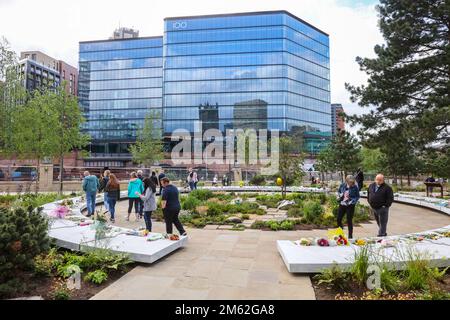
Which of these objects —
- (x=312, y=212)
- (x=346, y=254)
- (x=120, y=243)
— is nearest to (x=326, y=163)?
(x=312, y=212)

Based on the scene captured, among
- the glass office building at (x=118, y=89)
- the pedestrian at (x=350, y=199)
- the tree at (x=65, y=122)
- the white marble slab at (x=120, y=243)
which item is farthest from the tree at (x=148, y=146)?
the pedestrian at (x=350, y=199)

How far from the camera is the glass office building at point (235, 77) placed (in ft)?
243

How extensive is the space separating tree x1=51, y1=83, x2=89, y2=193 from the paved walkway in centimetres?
1898

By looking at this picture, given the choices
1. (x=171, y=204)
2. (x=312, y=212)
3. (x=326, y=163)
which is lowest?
(x=312, y=212)

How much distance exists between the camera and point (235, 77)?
2982 inches

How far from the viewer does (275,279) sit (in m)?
5.55

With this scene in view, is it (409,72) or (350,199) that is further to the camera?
(409,72)

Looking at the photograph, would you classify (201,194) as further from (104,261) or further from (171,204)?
(104,261)

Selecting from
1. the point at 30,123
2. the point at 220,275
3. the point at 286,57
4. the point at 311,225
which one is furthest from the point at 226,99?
Result: the point at 220,275

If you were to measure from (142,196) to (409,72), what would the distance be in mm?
15397

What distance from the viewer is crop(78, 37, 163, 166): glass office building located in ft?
275

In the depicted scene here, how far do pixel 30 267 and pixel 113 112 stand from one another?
86.0 metres
